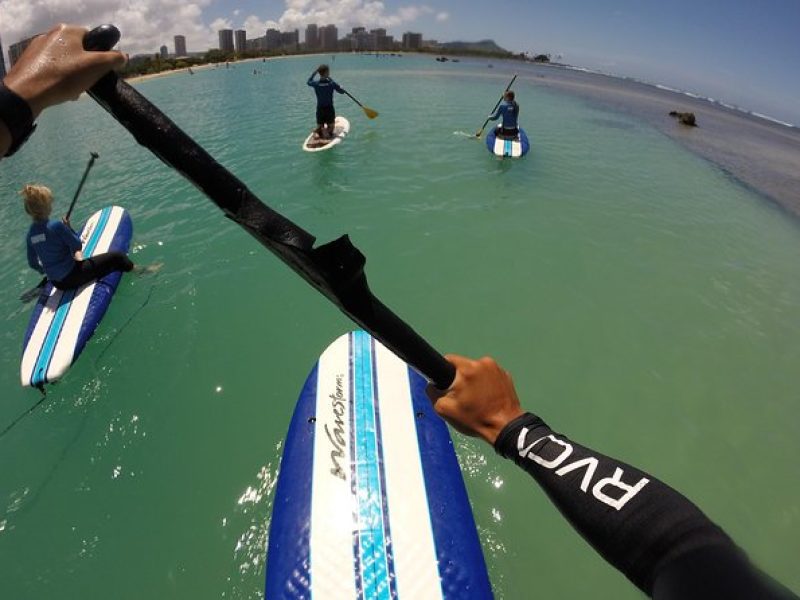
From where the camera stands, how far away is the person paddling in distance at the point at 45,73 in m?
0.99

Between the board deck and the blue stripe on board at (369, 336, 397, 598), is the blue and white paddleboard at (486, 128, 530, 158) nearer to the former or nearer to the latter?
the board deck

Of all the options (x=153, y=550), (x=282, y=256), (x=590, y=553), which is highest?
(x=282, y=256)

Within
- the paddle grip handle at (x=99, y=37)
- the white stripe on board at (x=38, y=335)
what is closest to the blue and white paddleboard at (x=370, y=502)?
the paddle grip handle at (x=99, y=37)

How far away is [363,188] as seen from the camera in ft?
35.2

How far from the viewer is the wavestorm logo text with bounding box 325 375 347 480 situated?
3.45 metres

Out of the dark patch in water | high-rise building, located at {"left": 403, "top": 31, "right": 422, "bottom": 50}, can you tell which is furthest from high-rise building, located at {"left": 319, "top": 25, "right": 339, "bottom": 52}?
the dark patch in water

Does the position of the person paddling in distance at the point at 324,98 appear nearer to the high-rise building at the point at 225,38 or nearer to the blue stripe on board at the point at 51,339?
the blue stripe on board at the point at 51,339

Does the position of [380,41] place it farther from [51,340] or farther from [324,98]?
[51,340]

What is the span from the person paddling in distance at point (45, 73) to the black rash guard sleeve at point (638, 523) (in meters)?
1.60

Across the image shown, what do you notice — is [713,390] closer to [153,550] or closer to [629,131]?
[153,550]

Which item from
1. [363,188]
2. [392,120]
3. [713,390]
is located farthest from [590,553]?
[392,120]

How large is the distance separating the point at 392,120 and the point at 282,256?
19060 mm

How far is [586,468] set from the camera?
4.39 feet

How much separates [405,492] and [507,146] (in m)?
12.5
